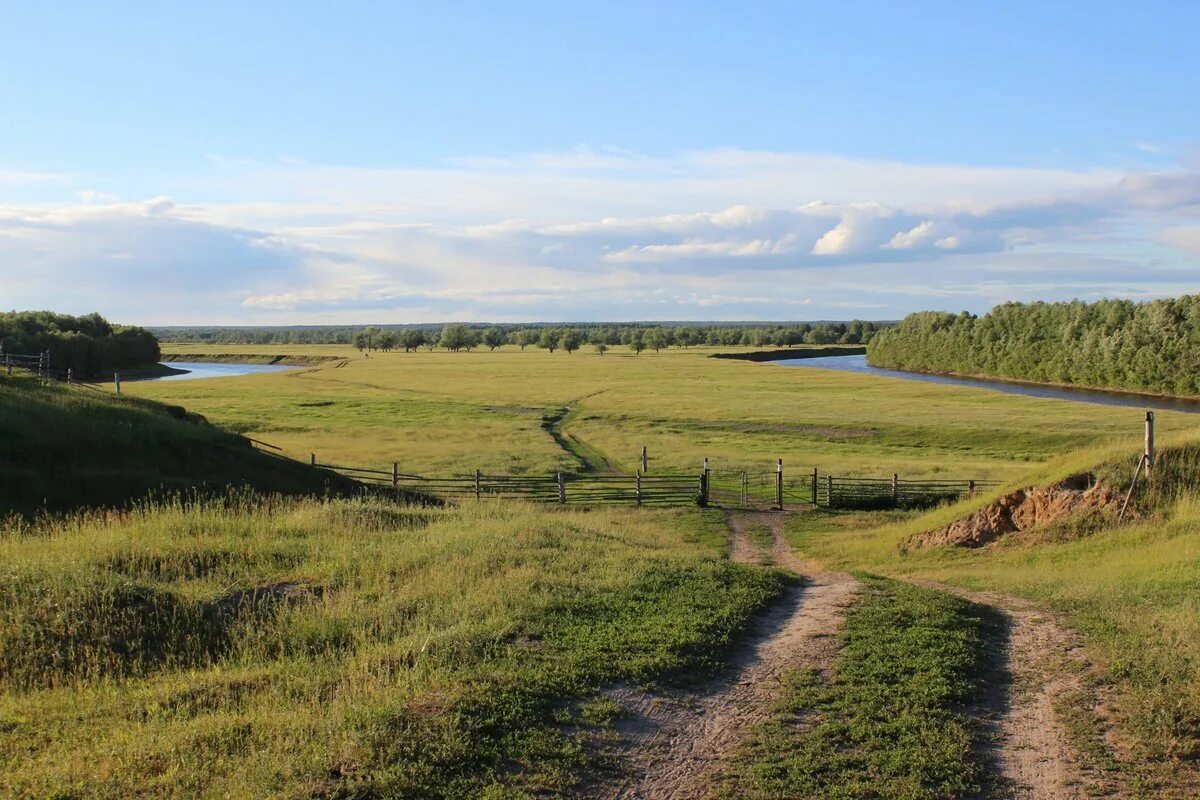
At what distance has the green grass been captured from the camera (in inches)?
870

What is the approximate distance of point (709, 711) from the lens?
8.49 m

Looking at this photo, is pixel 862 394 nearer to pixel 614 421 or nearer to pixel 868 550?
pixel 614 421

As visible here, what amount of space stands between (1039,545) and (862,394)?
6530 centimetres

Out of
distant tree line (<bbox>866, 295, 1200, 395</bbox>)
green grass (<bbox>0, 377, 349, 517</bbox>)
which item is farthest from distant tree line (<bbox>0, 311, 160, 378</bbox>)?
distant tree line (<bbox>866, 295, 1200, 395</bbox>)

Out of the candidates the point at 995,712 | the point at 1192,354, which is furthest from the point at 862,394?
the point at 995,712

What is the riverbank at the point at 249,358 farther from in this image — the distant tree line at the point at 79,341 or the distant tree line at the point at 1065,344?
the distant tree line at the point at 1065,344

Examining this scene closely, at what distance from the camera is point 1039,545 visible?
18688 millimetres

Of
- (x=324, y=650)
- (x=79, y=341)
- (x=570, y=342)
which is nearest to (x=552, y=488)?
(x=324, y=650)

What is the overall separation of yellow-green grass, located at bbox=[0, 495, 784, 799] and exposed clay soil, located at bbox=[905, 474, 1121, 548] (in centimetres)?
785

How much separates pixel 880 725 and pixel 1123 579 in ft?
27.3

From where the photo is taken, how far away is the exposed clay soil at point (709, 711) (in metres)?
7.15

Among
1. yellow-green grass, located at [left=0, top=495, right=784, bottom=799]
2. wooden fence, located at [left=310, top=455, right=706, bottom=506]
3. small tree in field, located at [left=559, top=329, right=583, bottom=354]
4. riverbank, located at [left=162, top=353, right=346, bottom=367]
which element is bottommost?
wooden fence, located at [left=310, top=455, right=706, bottom=506]

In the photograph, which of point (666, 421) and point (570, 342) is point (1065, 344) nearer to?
point (570, 342)

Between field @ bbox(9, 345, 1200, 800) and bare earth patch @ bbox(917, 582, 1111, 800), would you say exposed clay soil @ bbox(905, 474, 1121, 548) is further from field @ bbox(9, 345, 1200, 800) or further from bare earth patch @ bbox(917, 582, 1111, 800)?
bare earth patch @ bbox(917, 582, 1111, 800)
